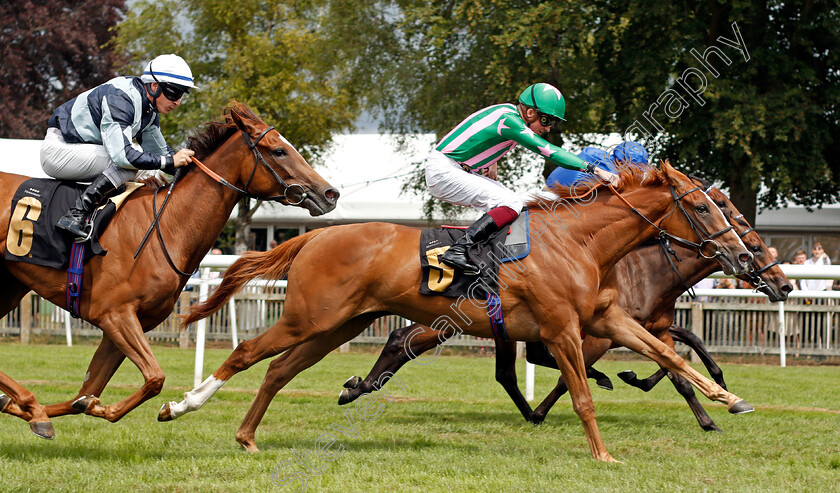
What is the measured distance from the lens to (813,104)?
13.6 m

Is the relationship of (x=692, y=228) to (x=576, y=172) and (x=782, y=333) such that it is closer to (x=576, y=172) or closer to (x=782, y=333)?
(x=576, y=172)

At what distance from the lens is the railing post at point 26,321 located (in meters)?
13.7

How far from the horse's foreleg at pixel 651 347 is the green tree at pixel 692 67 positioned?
813 cm

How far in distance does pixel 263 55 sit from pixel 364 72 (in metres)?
4.71

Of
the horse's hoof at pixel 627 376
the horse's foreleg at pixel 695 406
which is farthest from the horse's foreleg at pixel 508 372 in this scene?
the horse's foreleg at pixel 695 406

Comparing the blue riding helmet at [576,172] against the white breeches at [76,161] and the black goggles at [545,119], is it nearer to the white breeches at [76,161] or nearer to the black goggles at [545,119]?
the black goggles at [545,119]

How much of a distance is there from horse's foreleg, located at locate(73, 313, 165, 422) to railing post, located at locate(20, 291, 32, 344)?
9.64 m

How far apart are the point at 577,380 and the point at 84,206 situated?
295 centimetres

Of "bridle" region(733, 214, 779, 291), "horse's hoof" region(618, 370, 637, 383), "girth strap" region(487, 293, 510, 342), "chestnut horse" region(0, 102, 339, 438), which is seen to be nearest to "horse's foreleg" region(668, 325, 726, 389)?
"horse's hoof" region(618, 370, 637, 383)

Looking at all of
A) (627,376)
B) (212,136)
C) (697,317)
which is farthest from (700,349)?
(697,317)

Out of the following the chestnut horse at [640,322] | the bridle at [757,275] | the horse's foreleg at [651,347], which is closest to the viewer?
the horse's foreleg at [651,347]

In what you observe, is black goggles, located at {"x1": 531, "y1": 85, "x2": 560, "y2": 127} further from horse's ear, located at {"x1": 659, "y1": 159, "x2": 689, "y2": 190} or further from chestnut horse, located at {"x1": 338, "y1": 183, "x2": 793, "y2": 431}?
chestnut horse, located at {"x1": 338, "y1": 183, "x2": 793, "y2": 431}

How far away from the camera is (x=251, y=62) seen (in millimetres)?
21000

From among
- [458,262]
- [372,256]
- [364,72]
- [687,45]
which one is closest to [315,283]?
[372,256]
